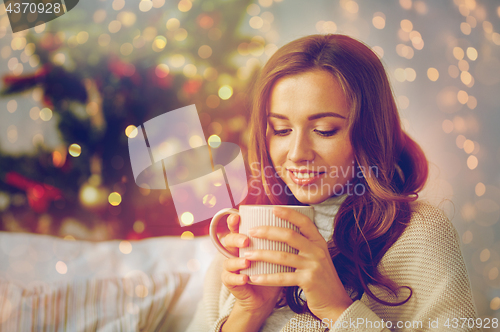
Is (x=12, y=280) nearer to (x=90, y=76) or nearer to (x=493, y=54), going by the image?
(x=90, y=76)

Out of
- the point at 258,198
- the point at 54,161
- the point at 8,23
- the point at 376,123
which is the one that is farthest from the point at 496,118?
the point at 8,23

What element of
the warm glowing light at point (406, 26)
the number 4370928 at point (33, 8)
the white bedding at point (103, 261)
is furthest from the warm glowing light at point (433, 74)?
the number 4370928 at point (33, 8)

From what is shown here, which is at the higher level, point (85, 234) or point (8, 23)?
point (8, 23)

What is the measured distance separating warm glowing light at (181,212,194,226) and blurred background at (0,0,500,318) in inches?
0.9

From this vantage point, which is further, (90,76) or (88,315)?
(90,76)

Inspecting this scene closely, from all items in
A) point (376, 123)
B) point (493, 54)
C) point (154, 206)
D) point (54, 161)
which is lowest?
point (154, 206)

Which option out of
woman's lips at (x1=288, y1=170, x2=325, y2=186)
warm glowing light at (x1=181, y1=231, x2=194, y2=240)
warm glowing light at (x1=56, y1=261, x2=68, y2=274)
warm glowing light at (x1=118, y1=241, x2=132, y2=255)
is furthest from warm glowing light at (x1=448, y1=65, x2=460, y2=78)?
warm glowing light at (x1=56, y1=261, x2=68, y2=274)

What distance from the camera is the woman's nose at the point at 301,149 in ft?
1.79

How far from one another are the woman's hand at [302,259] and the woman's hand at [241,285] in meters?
0.02

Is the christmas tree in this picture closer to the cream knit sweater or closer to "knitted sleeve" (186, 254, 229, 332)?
"knitted sleeve" (186, 254, 229, 332)

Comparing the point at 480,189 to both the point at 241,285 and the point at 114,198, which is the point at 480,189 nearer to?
the point at 241,285

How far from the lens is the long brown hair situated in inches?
21.7

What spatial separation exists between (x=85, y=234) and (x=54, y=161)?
0.20m

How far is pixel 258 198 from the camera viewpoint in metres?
0.73
